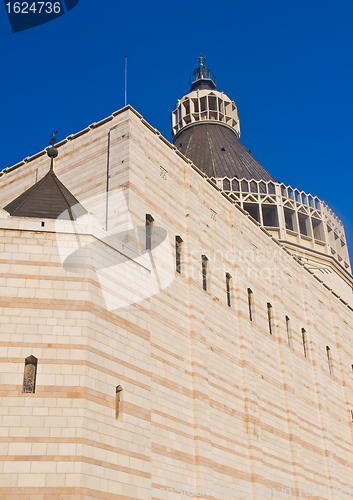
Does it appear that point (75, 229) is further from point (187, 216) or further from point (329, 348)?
point (329, 348)

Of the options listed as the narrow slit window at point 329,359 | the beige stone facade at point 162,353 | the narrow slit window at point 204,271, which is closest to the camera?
the beige stone facade at point 162,353

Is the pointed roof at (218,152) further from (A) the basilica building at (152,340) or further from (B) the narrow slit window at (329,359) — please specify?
(B) the narrow slit window at (329,359)

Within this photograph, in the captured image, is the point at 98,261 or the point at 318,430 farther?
the point at 318,430

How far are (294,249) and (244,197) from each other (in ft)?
19.7

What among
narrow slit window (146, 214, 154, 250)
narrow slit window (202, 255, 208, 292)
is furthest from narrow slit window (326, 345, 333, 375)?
narrow slit window (146, 214, 154, 250)

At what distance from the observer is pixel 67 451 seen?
48.9ft

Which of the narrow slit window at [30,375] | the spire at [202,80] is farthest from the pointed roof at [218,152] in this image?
the narrow slit window at [30,375]

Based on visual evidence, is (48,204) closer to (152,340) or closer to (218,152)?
(152,340)

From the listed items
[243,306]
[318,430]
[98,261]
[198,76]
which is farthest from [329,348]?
[198,76]

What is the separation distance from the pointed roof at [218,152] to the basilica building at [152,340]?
1979 cm

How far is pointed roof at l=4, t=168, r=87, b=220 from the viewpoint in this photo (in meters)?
20.4

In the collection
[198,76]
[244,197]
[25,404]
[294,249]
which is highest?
[198,76]

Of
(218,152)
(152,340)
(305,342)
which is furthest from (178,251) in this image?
(218,152)

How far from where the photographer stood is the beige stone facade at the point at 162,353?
50.7 feet
